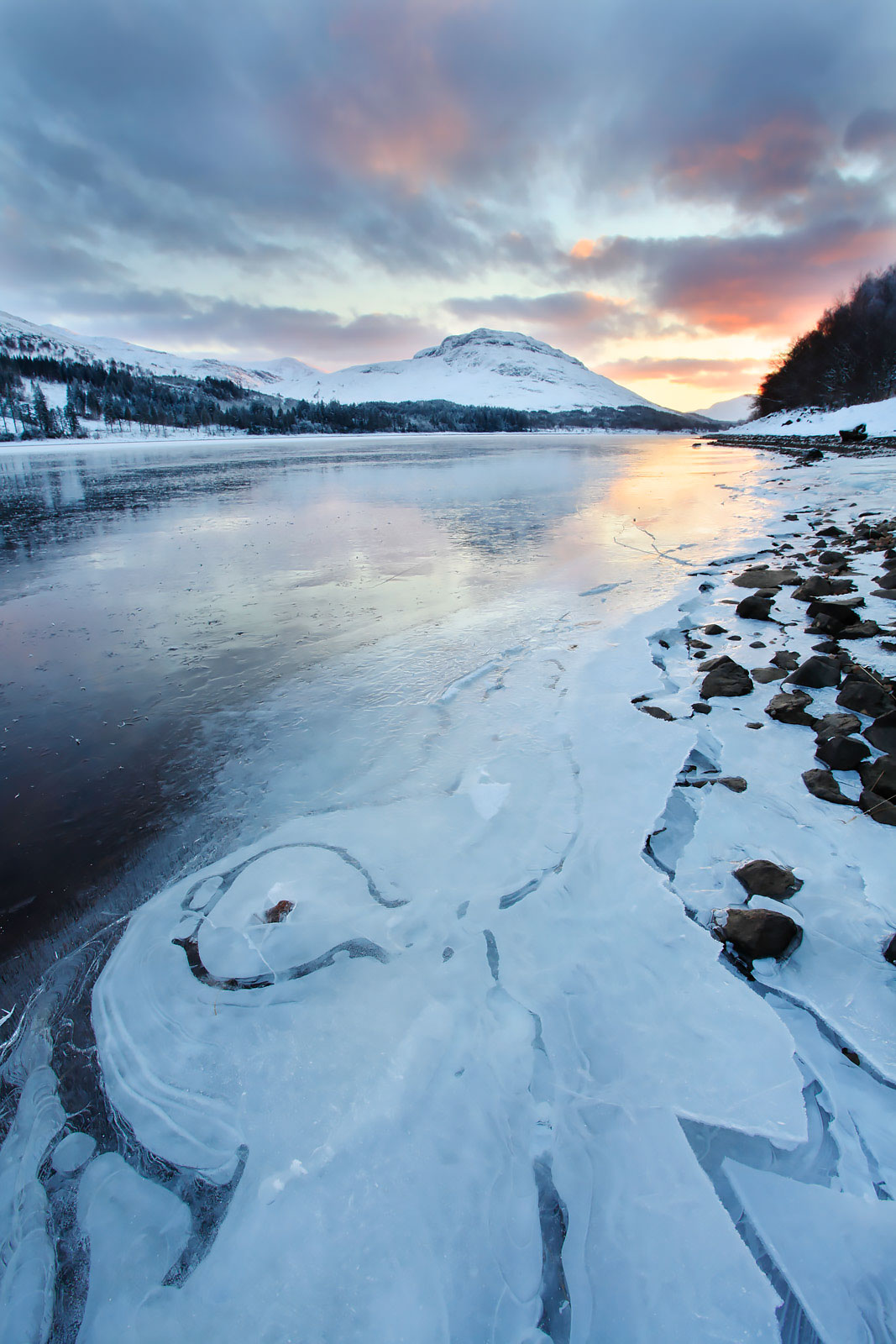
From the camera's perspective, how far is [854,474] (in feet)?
63.0

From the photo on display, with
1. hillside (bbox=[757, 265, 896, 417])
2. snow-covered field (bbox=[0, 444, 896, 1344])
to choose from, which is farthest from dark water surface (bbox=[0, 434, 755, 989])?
hillside (bbox=[757, 265, 896, 417])

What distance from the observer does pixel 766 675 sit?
203 inches

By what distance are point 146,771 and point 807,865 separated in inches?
186

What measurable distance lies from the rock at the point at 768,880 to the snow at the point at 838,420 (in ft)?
127

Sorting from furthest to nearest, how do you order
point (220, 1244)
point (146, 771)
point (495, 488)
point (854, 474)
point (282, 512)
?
point (495, 488), point (854, 474), point (282, 512), point (146, 771), point (220, 1244)

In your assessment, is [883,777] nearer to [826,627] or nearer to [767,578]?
[826,627]

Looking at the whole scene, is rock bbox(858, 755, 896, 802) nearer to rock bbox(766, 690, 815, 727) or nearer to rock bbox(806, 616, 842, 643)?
rock bbox(766, 690, 815, 727)

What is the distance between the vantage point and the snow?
107ft

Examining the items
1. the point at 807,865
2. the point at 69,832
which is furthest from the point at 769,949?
the point at 69,832

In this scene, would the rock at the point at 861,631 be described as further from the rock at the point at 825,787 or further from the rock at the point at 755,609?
the rock at the point at 825,787

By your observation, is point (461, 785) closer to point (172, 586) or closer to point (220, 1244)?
point (220, 1244)

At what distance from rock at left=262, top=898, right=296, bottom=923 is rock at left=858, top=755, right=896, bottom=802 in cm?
368

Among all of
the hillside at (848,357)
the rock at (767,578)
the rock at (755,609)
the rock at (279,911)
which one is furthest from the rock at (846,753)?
the hillside at (848,357)

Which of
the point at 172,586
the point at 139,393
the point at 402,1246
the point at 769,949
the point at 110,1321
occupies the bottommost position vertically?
the point at 110,1321
